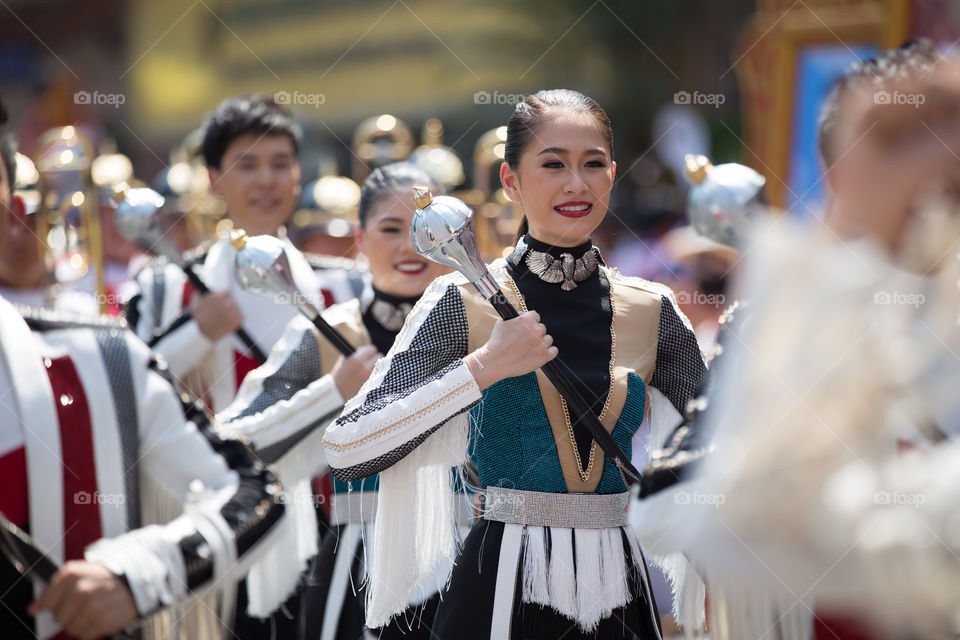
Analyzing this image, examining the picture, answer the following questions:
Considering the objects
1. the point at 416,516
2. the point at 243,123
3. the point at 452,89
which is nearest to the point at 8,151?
the point at 416,516

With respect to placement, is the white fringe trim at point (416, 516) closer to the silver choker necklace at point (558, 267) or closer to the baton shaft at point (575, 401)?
the baton shaft at point (575, 401)

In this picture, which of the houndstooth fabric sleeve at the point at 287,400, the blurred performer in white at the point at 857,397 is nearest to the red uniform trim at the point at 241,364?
the houndstooth fabric sleeve at the point at 287,400

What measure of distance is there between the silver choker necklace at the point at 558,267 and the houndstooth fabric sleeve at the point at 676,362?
0.76ft

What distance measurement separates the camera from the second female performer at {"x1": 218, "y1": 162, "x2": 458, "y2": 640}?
3.75 m

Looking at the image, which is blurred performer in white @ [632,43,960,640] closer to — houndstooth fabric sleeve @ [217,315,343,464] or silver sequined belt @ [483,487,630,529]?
silver sequined belt @ [483,487,630,529]

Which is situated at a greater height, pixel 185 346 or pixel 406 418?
pixel 185 346

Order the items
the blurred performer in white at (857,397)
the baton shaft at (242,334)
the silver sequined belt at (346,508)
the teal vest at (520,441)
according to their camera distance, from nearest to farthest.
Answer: the blurred performer in white at (857,397) < the teal vest at (520,441) < the silver sequined belt at (346,508) < the baton shaft at (242,334)

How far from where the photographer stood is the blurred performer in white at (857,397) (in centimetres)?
162

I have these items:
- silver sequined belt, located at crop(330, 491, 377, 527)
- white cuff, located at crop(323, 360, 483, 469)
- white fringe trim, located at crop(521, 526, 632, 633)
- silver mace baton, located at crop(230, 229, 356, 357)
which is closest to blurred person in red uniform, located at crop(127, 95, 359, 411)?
silver mace baton, located at crop(230, 229, 356, 357)

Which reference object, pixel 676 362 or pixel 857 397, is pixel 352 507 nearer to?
pixel 676 362

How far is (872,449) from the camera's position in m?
1.67

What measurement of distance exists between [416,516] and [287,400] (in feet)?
3.77

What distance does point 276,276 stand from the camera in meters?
3.88

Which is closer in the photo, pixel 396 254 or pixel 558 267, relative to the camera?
pixel 558 267
